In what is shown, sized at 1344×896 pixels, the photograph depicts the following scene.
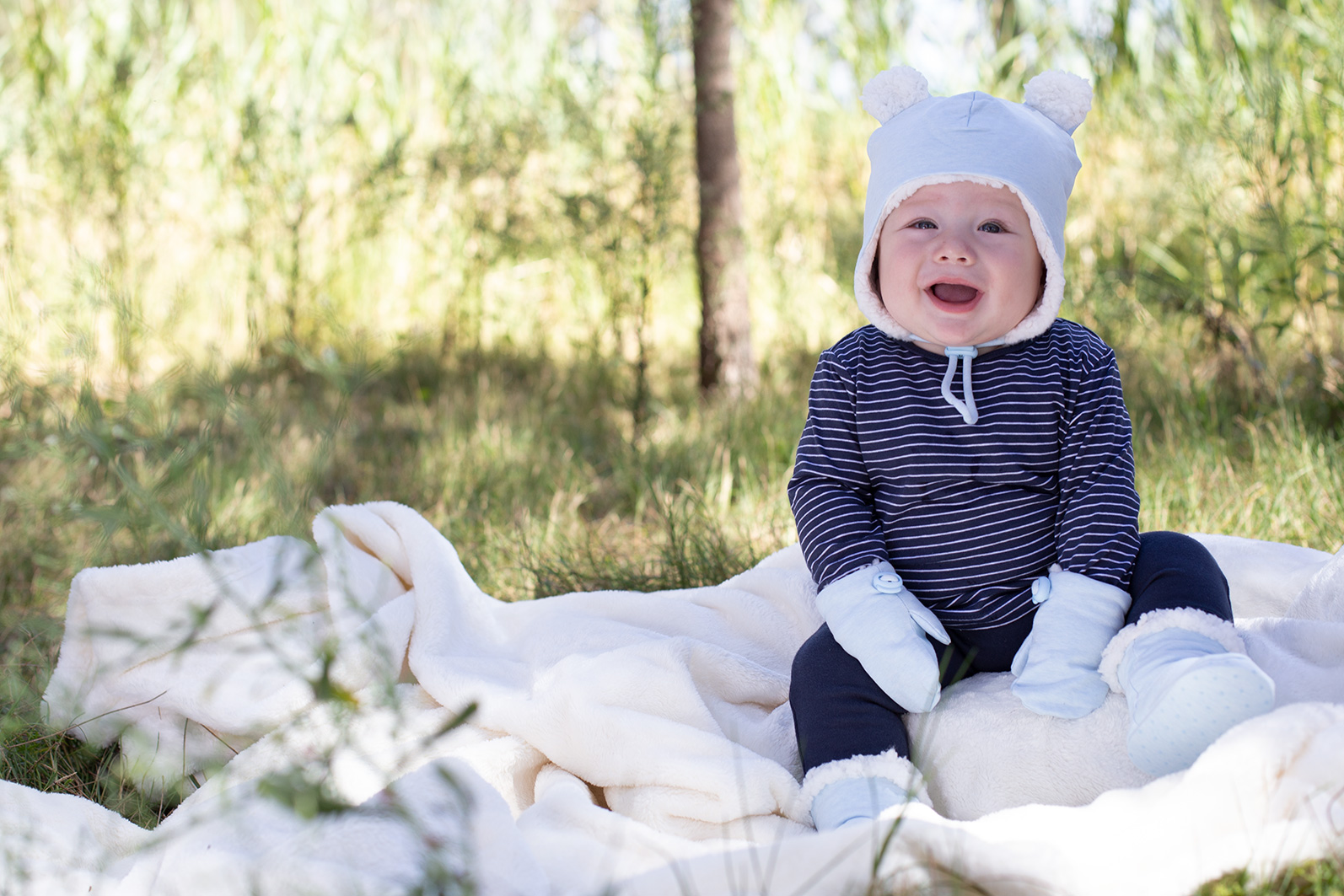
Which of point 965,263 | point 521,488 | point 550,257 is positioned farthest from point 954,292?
point 550,257

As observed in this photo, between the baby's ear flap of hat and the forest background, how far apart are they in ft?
3.09

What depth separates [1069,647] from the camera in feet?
5.08

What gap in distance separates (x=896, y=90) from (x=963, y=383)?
20.7 inches

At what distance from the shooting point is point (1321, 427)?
2910 mm

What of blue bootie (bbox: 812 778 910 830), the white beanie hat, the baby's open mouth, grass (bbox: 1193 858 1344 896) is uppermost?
the white beanie hat

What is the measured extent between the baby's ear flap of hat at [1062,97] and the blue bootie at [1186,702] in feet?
2.98

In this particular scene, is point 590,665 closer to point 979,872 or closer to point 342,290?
point 979,872

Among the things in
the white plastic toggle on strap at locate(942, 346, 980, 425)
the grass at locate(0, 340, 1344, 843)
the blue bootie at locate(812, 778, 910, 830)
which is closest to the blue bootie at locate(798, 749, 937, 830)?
the blue bootie at locate(812, 778, 910, 830)

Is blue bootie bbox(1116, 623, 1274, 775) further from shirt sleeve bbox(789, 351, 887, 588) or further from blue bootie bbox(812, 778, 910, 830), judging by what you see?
shirt sleeve bbox(789, 351, 887, 588)

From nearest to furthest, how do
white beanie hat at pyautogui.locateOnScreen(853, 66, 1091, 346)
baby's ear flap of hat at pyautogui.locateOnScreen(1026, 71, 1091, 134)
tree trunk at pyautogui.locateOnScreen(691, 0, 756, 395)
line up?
white beanie hat at pyautogui.locateOnScreen(853, 66, 1091, 346)
baby's ear flap of hat at pyautogui.locateOnScreen(1026, 71, 1091, 134)
tree trunk at pyautogui.locateOnScreen(691, 0, 756, 395)

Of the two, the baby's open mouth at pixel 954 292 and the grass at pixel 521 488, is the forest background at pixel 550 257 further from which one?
the baby's open mouth at pixel 954 292

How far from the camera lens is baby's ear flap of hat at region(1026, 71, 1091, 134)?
1.79 meters

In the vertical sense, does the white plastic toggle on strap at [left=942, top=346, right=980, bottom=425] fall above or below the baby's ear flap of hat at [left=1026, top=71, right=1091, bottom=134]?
below

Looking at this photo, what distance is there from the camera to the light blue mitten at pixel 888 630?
1521 mm
